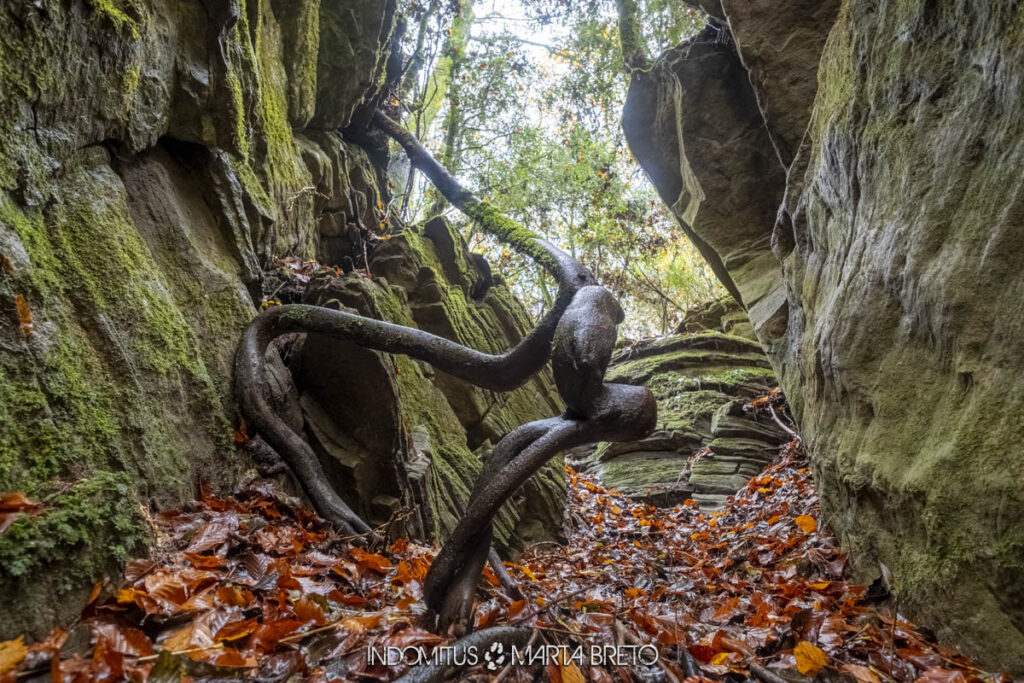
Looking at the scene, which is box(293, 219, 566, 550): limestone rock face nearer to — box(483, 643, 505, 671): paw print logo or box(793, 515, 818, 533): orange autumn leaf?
box(483, 643, 505, 671): paw print logo

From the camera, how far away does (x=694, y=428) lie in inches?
427

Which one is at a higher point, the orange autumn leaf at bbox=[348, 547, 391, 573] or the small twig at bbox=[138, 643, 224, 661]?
the small twig at bbox=[138, 643, 224, 661]

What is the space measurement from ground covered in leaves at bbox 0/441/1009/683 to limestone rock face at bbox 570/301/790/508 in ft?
12.2

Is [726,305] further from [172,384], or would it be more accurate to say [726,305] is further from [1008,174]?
[172,384]

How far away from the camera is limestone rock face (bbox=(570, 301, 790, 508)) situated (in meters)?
9.20

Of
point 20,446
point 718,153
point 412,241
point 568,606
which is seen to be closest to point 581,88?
point 718,153

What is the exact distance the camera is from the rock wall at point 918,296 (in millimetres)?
2479

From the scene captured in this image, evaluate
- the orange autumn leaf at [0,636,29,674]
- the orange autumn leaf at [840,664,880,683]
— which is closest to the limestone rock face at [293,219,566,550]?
the orange autumn leaf at [0,636,29,674]

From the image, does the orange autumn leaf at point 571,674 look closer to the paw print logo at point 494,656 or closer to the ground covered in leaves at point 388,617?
the ground covered in leaves at point 388,617

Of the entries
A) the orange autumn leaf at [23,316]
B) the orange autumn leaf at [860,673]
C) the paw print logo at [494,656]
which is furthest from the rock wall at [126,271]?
the orange autumn leaf at [860,673]

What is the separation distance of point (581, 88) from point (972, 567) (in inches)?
561

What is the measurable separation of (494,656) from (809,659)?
1.60 meters

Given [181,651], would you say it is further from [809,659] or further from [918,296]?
[918,296]

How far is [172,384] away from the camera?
3.65m
